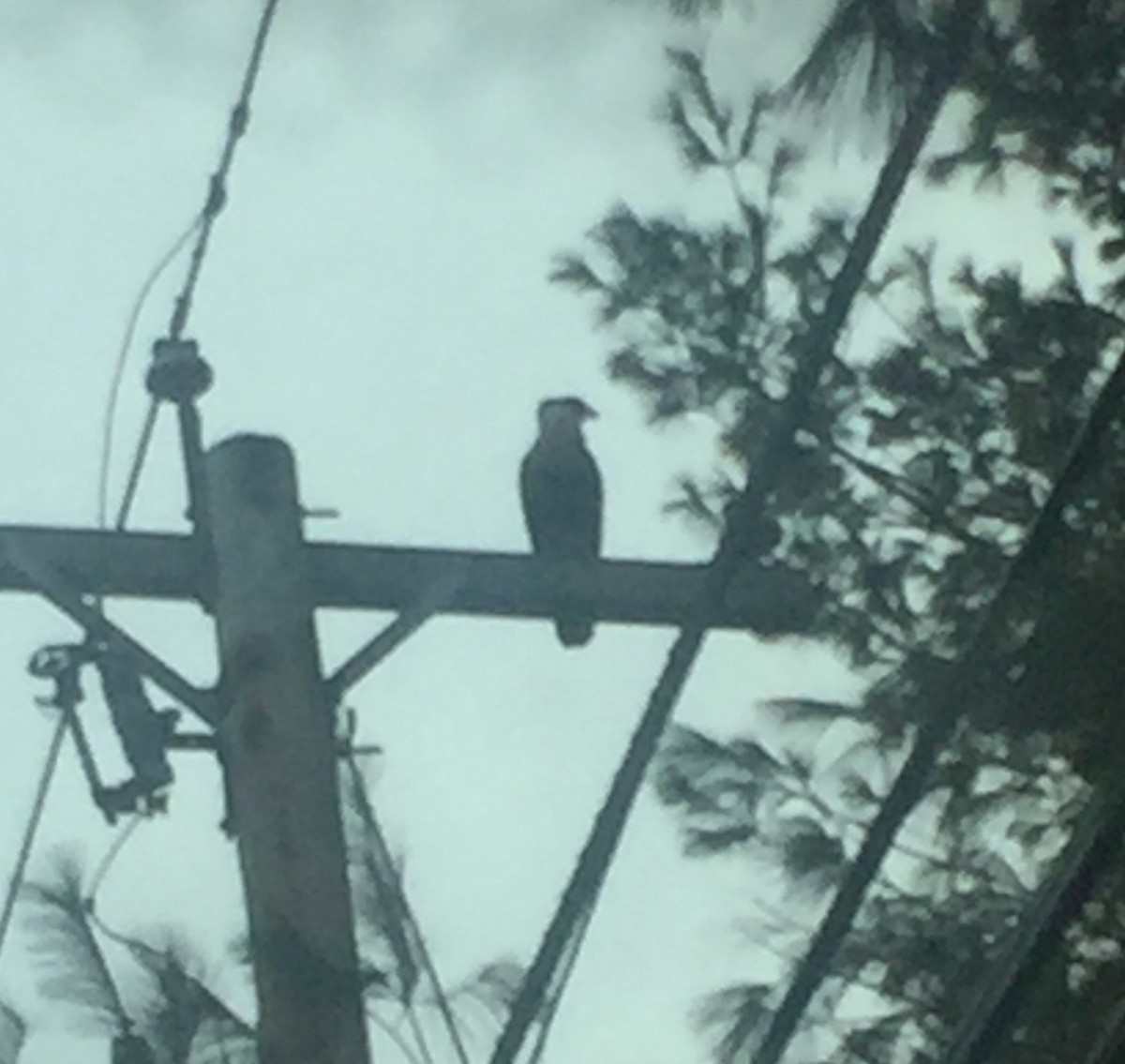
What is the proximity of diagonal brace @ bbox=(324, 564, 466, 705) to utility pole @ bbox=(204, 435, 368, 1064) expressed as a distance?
10 cm

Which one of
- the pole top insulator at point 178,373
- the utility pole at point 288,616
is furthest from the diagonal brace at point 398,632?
the pole top insulator at point 178,373

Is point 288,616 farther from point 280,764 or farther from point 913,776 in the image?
point 913,776

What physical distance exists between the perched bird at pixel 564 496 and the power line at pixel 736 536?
148cm

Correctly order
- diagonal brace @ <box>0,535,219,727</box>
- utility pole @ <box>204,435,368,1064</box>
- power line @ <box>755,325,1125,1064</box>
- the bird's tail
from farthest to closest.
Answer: the bird's tail < diagonal brace @ <box>0,535,219,727</box> < utility pole @ <box>204,435,368,1064</box> < power line @ <box>755,325,1125,1064</box>

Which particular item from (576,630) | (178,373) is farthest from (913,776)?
(178,373)

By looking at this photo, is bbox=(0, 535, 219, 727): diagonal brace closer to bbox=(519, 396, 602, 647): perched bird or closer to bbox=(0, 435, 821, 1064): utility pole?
bbox=(0, 435, 821, 1064): utility pole

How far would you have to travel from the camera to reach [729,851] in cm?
611

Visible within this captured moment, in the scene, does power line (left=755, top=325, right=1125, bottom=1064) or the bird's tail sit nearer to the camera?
power line (left=755, top=325, right=1125, bottom=1064)

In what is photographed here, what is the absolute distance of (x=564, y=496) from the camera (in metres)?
7.26

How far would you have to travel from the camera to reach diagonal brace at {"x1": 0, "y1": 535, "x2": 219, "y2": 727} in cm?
593

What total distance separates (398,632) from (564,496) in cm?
121

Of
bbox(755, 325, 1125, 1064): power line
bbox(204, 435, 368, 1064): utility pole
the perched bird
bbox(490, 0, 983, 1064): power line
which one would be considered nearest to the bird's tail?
the perched bird

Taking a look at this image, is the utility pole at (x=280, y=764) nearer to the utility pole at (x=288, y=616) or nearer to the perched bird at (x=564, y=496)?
the utility pole at (x=288, y=616)

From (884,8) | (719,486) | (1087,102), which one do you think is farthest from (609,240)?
(884,8)
